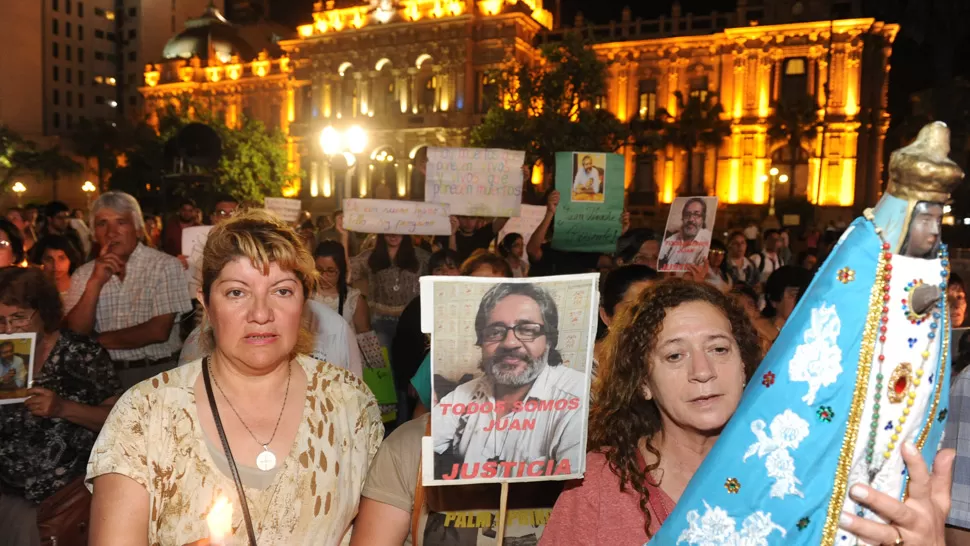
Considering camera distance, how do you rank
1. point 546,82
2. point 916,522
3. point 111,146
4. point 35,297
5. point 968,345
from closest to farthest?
point 916,522, point 35,297, point 968,345, point 546,82, point 111,146

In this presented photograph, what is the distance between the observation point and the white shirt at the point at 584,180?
7.64 meters

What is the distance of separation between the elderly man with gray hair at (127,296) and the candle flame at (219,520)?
10.9 ft

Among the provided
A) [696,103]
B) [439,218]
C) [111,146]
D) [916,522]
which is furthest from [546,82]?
[111,146]

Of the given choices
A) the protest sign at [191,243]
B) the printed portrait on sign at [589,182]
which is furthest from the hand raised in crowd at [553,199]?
the protest sign at [191,243]

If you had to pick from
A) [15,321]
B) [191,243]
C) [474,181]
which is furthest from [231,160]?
[15,321]

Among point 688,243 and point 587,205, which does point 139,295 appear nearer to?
point 587,205

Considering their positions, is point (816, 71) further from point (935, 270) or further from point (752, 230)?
point (935, 270)

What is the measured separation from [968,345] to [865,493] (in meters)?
3.19

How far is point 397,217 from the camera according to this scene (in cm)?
796

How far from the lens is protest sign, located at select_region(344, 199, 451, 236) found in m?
7.95

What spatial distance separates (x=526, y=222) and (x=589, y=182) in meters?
1.60

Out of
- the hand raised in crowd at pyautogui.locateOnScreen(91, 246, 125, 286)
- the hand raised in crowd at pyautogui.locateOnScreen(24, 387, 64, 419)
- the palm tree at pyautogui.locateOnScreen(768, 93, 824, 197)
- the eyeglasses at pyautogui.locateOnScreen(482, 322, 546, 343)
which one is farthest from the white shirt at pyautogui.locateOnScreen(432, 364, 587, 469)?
the palm tree at pyautogui.locateOnScreen(768, 93, 824, 197)

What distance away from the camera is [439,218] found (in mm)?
8070

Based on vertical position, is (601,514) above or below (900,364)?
below
